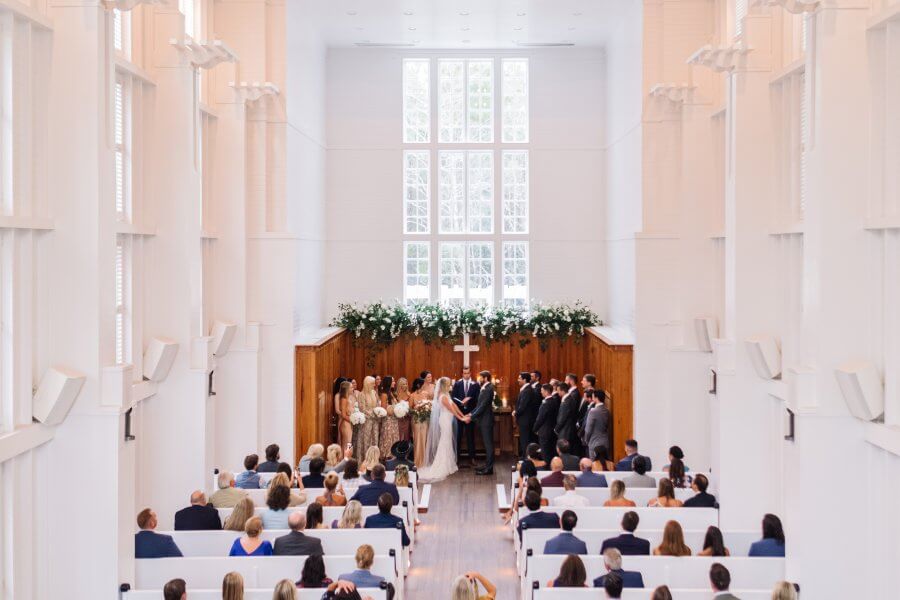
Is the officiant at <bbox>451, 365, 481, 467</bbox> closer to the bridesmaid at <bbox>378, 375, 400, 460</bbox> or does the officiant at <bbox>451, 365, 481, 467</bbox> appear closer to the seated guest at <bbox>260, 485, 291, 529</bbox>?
the bridesmaid at <bbox>378, 375, 400, 460</bbox>

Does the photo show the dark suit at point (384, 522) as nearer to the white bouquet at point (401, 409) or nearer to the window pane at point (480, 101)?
the white bouquet at point (401, 409)

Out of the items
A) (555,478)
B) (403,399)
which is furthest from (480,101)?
(555,478)

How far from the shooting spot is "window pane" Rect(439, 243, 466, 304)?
73.0 feet

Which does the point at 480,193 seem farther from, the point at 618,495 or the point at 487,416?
the point at 618,495

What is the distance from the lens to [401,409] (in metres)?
18.1

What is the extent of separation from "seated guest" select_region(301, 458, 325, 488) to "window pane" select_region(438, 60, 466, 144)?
10.4 metres

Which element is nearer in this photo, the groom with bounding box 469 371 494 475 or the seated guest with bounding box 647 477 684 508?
the seated guest with bounding box 647 477 684 508

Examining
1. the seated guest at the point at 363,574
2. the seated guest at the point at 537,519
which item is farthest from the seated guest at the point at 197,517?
the seated guest at the point at 537,519

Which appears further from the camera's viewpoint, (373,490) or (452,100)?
(452,100)

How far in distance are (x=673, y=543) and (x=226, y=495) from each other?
5003mm

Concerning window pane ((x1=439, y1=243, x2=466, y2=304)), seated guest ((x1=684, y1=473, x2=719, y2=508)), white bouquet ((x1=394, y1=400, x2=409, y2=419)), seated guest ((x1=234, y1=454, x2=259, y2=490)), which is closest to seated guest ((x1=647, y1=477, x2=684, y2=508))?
seated guest ((x1=684, y1=473, x2=719, y2=508))

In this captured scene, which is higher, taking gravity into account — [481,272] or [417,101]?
[417,101]

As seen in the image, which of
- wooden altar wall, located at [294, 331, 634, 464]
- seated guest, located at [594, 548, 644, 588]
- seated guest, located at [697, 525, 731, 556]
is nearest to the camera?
seated guest, located at [594, 548, 644, 588]

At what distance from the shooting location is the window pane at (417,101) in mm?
22203
